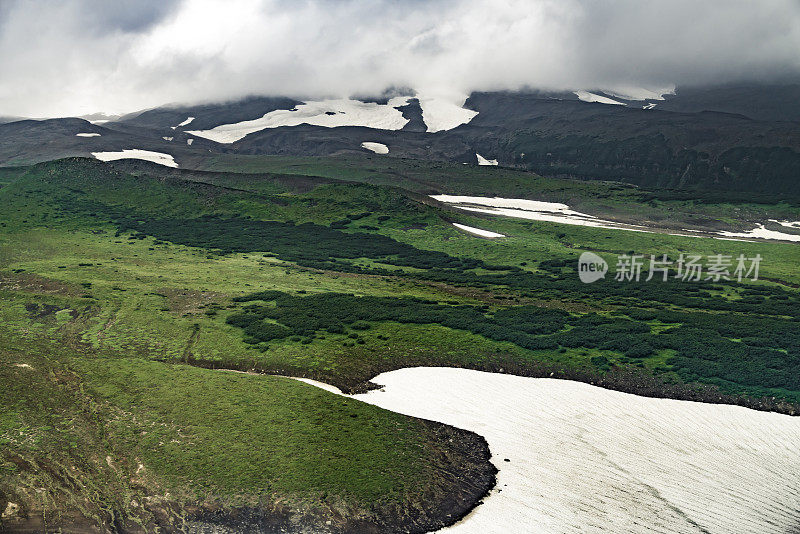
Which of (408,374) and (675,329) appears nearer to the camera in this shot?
(408,374)

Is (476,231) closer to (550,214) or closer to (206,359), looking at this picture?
(550,214)

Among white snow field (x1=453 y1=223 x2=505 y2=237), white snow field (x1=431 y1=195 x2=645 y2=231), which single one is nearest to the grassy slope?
white snow field (x1=453 y1=223 x2=505 y2=237)

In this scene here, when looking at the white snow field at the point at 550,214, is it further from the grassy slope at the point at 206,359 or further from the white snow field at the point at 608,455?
the white snow field at the point at 608,455

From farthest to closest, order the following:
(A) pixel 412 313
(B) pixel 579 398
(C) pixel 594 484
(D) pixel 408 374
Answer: (A) pixel 412 313 → (D) pixel 408 374 → (B) pixel 579 398 → (C) pixel 594 484

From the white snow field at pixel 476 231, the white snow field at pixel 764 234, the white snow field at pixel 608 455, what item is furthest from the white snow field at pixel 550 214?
the white snow field at pixel 608 455

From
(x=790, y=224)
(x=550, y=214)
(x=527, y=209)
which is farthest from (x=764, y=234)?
(x=527, y=209)

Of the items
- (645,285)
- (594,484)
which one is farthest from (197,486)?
(645,285)

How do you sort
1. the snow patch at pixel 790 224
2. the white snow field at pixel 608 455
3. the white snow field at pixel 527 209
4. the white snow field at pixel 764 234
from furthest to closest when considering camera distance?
the white snow field at pixel 527 209 → the snow patch at pixel 790 224 → the white snow field at pixel 764 234 → the white snow field at pixel 608 455

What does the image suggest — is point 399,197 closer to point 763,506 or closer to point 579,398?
point 579,398
